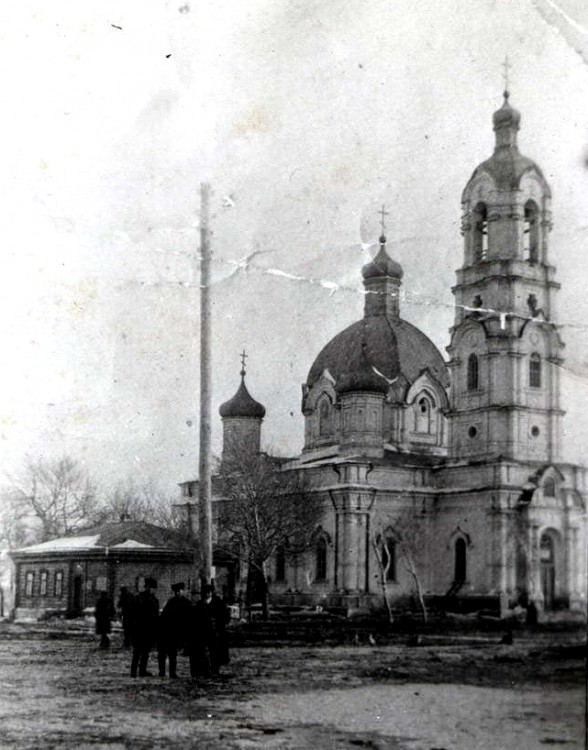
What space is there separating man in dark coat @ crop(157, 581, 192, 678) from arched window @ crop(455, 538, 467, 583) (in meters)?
1.86

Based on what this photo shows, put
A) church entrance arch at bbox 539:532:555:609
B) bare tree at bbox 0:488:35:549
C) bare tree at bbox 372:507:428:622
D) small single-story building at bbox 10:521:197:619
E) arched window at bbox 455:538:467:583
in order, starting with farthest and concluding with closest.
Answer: bare tree at bbox 0:488:35:549 < small single-story building at bbox 10:521:197:619 < bare tree at bbox 372:507:428:622 < arched window at bbox 455:538:467:583 < church entrance arch at bbox 539:532:555:609

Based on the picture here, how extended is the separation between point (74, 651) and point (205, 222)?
340 centimetres

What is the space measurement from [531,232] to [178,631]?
11.7 feet

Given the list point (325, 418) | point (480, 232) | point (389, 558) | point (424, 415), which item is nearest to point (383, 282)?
point (480, 232)

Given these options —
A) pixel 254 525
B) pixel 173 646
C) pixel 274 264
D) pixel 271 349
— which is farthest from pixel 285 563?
pixel 274 264

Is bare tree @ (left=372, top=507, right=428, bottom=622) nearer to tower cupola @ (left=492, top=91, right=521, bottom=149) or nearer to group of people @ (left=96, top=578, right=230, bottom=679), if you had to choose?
group of people @ (left=96, top=578, right=230, bottom=679)

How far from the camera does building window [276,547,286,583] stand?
7914mm

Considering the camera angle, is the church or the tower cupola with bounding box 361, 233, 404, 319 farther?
the tower cupola with bounding box 361, 233, 404, 319

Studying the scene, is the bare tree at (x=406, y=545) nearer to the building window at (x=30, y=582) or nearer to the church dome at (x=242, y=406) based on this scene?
the church dome at (x=242, y=406)

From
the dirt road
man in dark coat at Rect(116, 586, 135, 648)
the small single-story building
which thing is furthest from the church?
man in dark coat at Rect(116, 586, 135, 648)

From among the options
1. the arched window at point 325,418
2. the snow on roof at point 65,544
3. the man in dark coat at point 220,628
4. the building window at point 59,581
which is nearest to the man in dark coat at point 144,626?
the man in dark coat at point 220,628

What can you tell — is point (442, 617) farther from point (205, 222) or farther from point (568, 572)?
point (205, 222)

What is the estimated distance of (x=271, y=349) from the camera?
23.3ft

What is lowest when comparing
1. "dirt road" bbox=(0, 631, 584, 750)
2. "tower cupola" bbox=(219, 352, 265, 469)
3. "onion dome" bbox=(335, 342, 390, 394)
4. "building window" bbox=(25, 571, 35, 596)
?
"dirt road" bbox=(0, 631, 584, 750)
